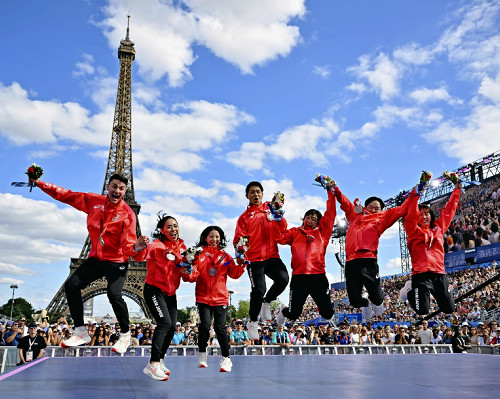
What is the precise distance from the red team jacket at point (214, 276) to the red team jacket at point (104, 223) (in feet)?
3.29

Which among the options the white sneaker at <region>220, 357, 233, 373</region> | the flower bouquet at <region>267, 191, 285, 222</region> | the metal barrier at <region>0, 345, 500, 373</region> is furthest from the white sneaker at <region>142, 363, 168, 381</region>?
the metal barrier at <region>0, 345, 500, 373</region>

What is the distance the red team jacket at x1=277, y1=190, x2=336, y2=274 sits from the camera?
7.55 metres

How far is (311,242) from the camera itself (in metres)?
7.62

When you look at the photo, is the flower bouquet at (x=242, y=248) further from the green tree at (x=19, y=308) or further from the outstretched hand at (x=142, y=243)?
the green tree at (x=19, y=308)

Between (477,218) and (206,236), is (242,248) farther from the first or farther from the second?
(477,218)

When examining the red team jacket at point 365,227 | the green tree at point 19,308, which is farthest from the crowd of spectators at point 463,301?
the green tree at point 19,308

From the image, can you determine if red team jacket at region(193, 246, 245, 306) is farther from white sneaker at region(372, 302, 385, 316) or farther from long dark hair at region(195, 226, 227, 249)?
white sneaker at region(372, 302, 385, 316)

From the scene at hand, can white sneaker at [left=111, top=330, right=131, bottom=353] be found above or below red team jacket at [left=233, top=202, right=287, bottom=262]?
below

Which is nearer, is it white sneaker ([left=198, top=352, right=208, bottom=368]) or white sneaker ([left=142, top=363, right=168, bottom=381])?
white sneaker ([left=142, top=363, right=168, bottom=381])

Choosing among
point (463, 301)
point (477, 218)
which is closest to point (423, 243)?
point (463, 301)

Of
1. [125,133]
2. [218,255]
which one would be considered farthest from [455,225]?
[125,133]

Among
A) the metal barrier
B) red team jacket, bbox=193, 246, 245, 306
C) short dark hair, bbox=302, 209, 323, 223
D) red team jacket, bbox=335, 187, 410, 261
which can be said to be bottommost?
the metal barrier

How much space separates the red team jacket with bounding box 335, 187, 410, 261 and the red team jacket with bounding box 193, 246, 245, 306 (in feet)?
6.72

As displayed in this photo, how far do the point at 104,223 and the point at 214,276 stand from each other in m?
1.69
